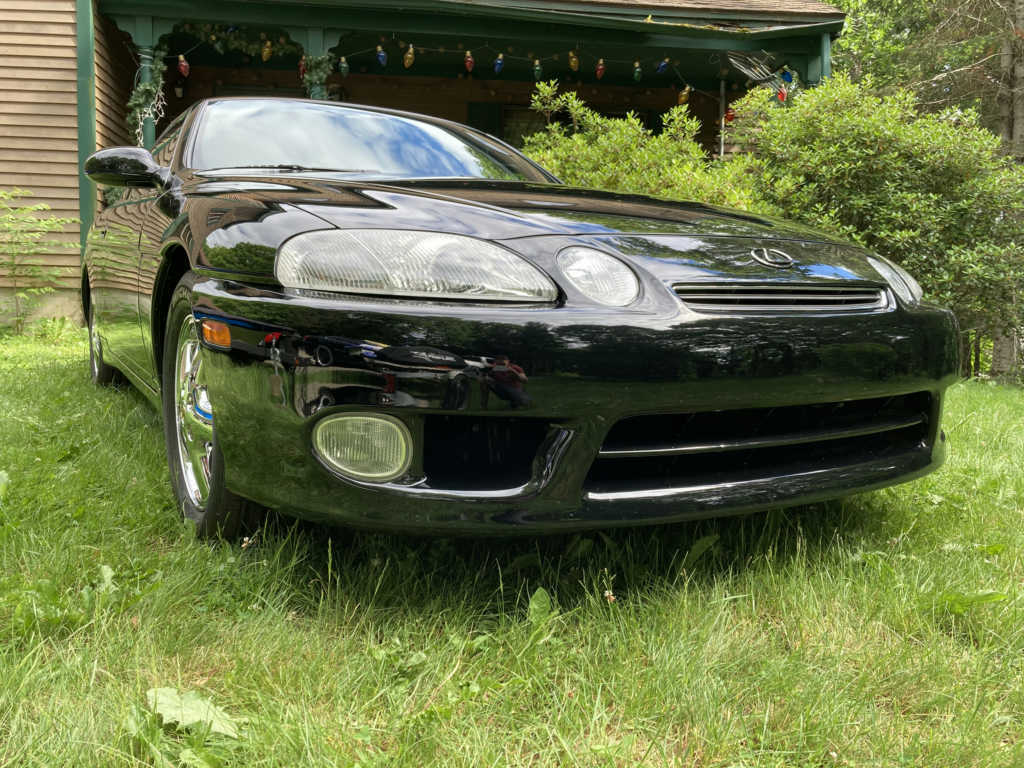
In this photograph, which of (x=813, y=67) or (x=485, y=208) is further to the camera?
(x=813, y=67)

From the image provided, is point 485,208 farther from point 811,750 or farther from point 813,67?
point 813,67

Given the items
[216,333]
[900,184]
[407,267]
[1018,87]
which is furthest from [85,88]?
[1018,87]

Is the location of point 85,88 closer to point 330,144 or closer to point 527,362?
point 330,144

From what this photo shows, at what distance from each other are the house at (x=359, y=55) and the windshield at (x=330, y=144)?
582 centimetres

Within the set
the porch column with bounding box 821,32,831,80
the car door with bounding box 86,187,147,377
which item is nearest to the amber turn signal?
the car door with bounding box 86,187,147,377

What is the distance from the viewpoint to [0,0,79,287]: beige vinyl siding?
7957 mm

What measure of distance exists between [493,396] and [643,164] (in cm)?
509

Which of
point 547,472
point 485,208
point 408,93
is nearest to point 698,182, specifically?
point 485,208

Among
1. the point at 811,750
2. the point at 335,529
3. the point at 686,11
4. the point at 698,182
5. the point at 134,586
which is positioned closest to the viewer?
the point at 811,750

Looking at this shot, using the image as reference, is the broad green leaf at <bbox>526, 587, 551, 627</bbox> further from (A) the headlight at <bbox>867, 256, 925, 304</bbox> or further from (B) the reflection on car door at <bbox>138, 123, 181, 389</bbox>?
(B) the reflection on car door at <bbox>138, 123, 181, 389</bbox>

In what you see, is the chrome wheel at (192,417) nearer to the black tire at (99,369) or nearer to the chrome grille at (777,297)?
the chrome grille at (777,297)

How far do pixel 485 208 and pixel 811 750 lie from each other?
1.19 m

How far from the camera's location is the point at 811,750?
1131mm

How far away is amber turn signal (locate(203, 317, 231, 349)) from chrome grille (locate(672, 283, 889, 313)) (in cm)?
89
